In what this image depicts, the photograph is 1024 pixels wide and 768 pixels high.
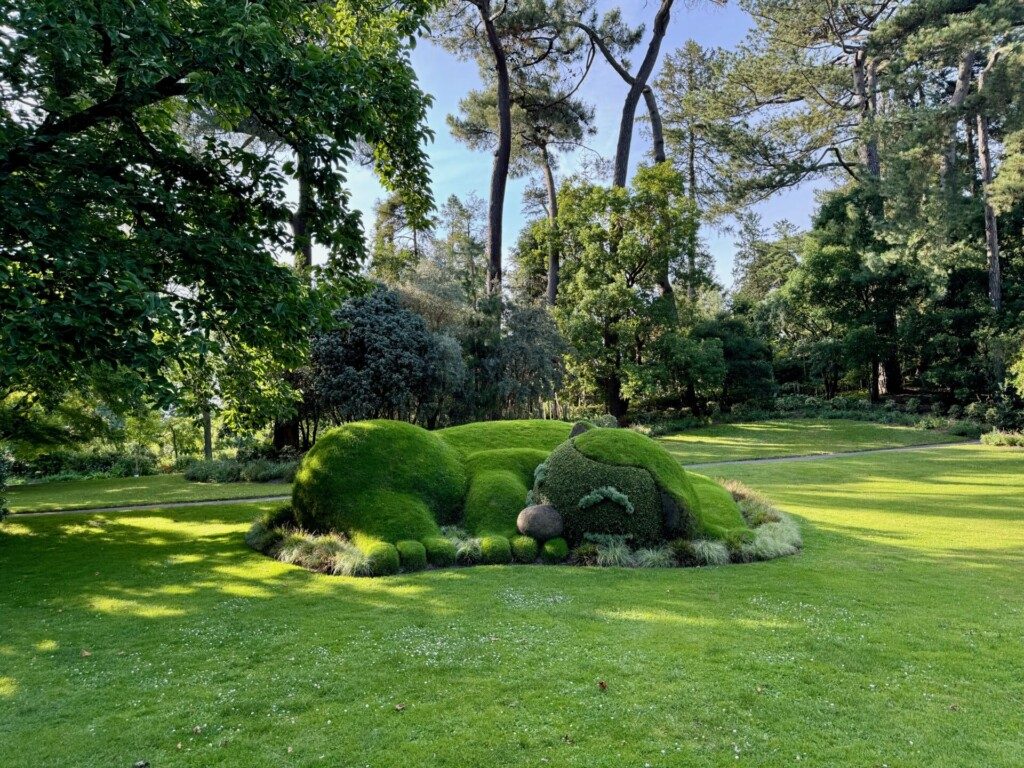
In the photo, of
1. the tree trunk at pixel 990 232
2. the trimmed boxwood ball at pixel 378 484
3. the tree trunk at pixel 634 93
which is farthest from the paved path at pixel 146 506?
→ the tree trunk at pixel 990 232

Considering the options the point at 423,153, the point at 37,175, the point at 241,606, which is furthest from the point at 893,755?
the point at 37,175

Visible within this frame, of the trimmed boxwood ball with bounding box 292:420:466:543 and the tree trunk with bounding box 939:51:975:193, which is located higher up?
the tree trunk with bounding box 939:51:975:193

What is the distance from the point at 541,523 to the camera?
952 cm

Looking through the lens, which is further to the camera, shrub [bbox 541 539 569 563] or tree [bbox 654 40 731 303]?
tree [bbox 654 40 731 303]

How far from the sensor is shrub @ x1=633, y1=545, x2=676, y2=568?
8930mm

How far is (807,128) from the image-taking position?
33.6 m

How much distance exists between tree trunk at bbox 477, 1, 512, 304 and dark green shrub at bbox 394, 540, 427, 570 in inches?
783

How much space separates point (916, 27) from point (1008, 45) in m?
5.86

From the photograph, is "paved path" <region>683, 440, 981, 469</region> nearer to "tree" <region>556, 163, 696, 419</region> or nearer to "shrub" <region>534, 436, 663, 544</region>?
"tree" <region>556, 163, 696, 419</region>

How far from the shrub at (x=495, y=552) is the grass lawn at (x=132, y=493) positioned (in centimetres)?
1039

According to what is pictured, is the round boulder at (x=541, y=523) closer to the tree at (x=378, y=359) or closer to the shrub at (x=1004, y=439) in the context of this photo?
the tree at (x=378, y=359)

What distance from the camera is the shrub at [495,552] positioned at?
9.06 meters

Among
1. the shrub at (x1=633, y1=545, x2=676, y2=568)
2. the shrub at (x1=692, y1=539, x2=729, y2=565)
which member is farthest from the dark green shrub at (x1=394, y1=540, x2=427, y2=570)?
the shrub at (x1=692, y1=539, x2=729, y2=565)

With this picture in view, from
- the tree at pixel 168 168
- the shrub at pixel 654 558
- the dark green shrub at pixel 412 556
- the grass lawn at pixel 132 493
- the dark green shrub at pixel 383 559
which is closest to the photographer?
the tree at pixel 168 168
